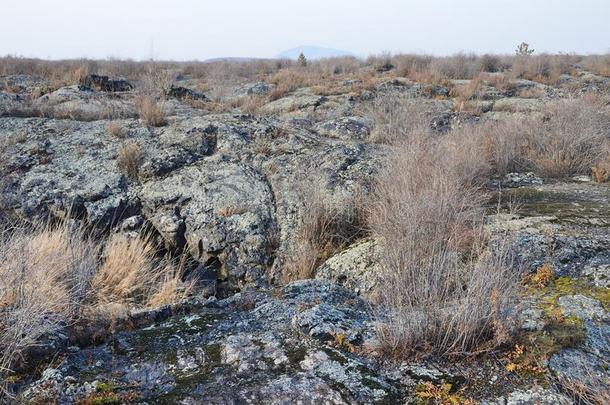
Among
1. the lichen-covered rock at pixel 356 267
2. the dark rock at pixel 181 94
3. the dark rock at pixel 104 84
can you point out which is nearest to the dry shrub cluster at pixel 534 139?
the lichen-covered rock at pixel 356 267

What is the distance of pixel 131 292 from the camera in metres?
4.47

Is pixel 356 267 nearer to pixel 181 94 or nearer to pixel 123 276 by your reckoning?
pixel 123 276

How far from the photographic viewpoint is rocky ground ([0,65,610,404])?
235 centimetres

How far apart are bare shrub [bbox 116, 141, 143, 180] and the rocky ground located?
3.6 inches

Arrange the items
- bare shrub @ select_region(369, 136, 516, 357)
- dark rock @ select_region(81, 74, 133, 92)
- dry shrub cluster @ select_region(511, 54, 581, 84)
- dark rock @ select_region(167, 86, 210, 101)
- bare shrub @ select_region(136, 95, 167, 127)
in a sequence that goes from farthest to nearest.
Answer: dry shrub cluster @ select_region(511, 54, 581, 84)
dark rock @ select_region(81, 74, 133, 92)
dark rock @ select_region(167, 86, 210, 101)
bare shrub @ select_region(136, 95, 167, 127)
bare shrub @ select_region(369, 136, 516, 357)

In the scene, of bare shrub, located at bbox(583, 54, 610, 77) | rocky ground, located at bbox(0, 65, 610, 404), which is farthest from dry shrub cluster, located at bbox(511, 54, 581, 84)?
rocky ground, located at bbox(0, 65, 610, 404)

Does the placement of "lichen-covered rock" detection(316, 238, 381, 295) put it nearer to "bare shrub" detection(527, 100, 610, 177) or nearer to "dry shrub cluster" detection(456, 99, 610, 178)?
"dry shrub cluster" detection(456, 99, 610, 178)

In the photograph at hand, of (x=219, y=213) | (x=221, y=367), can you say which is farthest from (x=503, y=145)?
(x=221, y=367)

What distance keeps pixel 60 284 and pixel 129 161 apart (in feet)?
9.99

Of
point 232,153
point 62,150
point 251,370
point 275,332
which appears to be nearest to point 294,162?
point 232,153

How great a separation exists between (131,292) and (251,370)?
2388 mm

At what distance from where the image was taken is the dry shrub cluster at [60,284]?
8.18ft

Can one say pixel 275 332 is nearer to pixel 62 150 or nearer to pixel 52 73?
pixel 62 150

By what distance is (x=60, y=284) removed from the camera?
3625 mm
